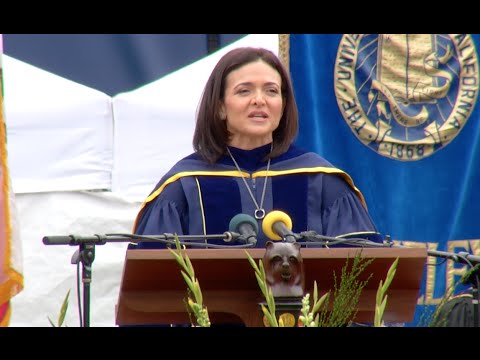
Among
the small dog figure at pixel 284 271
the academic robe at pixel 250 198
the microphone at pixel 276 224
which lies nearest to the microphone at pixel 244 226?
the microphone at pixel 276 224

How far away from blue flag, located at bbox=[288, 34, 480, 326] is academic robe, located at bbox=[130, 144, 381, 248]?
1715mm

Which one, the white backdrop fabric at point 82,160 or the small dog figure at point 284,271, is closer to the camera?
the small dog figure at point 284,271

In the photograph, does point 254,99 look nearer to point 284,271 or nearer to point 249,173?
point 249,173

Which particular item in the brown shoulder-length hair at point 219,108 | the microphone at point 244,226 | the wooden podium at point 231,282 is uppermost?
the brown shoulder-length hair at point 219,108

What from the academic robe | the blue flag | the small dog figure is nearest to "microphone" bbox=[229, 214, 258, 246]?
the small dog figure

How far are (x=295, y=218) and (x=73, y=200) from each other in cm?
212

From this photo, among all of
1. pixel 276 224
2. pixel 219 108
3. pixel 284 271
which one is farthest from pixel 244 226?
pixel 219 108

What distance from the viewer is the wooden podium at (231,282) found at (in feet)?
10.5

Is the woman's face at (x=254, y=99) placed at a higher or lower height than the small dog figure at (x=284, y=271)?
higher

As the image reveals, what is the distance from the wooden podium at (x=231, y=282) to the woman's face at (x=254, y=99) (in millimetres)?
1104

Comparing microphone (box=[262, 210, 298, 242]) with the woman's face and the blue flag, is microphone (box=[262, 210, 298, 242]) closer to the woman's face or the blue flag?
the woman's face

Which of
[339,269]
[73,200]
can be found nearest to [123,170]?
[73,200]

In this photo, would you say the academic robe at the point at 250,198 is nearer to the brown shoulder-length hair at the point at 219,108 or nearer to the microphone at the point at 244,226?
the brown shoulder-length hair at the point at 219,108

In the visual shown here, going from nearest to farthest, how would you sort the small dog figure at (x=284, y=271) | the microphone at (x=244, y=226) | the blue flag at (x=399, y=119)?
the small dog figure at (x=284, y=271), the microphone at (x=244, y=226), the blue flag at (x=399, y=119)
